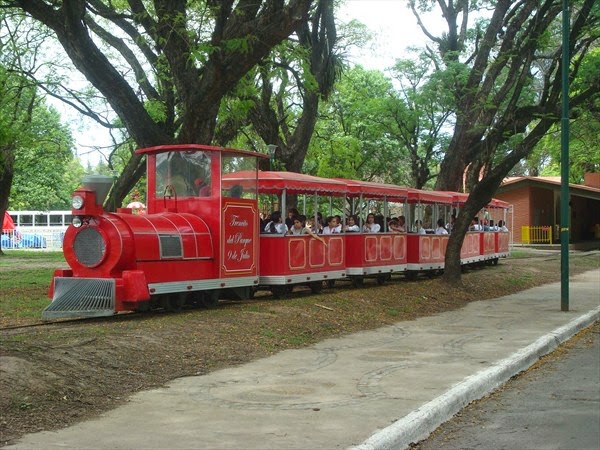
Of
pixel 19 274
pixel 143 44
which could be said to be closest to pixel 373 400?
pixel 143 44

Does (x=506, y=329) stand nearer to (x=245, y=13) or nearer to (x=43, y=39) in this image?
(x=245, y=13)

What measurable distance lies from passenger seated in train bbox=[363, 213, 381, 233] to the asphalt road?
11050 millimetres

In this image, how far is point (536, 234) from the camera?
1892 inches

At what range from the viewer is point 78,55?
14828 mm

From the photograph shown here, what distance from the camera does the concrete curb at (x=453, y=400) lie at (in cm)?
638

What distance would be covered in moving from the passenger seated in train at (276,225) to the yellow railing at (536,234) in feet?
109

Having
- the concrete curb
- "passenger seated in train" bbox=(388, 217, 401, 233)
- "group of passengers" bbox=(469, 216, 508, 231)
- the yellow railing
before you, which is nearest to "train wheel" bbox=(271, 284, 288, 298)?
the concrete curb

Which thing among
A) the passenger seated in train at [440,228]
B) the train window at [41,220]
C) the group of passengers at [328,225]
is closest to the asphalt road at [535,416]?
the group of passengers at [328,225]

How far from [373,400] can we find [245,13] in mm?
9761

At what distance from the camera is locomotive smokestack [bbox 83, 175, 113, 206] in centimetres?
1260

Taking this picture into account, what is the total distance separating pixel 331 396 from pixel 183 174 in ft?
25.4

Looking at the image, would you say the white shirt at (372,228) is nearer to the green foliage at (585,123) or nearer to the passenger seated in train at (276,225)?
the passenger seated in train at (276,225)

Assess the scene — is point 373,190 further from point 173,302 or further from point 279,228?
point 173,302

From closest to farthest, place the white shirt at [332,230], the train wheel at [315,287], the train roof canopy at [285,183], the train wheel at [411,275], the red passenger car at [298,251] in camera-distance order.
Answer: the train roof canopy at [285,183] → the red passenger car at [298,251] → the train wheel at [315,287] → the white shirt at [332,230] → the train wheel at [411,275]
